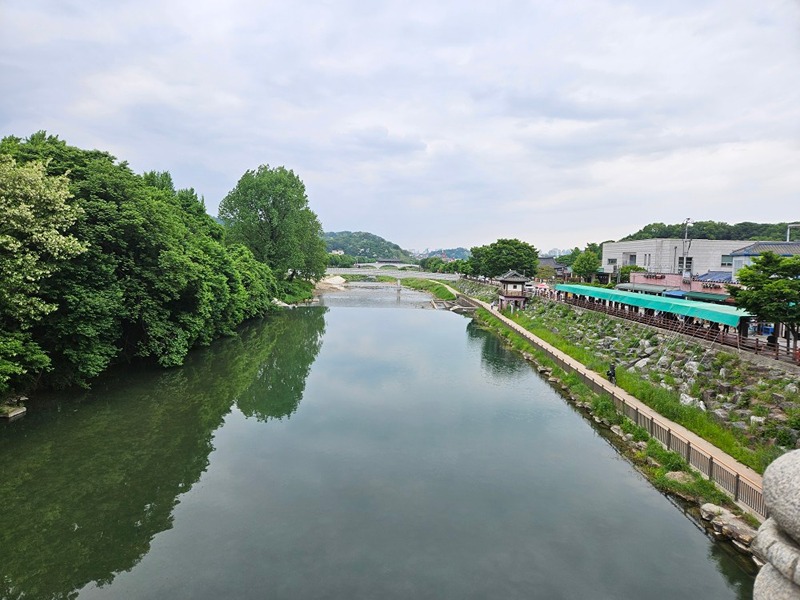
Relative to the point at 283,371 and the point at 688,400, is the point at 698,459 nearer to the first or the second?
the point at 688,400

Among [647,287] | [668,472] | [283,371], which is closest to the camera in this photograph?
[668,472]

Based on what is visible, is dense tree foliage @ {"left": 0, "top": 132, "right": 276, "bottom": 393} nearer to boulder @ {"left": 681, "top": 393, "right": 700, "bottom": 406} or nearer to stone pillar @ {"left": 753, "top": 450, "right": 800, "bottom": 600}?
stone pillar @ {"left": 753, "top": 450, "right": 800, "bottom": 600}

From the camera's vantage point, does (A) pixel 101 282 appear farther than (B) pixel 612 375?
No

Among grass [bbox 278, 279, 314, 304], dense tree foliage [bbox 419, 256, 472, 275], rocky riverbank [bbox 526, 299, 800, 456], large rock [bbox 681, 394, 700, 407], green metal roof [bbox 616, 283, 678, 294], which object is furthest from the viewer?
dense tree foliage [bbox 419, 256, 472, 275]

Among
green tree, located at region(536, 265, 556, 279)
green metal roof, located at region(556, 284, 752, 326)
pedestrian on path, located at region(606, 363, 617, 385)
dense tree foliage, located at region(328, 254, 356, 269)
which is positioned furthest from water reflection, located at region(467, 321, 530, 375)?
dense tree foliage, located at region(328, 254, 356, 269)

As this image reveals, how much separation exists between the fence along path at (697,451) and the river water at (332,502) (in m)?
1.44

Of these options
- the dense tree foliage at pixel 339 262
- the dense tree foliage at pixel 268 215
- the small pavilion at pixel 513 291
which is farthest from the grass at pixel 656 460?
the dense tree foliage at pixel 339 262

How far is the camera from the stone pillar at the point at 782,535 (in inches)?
215

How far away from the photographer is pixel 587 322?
1414 inches

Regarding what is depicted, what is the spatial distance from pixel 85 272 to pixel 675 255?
55035 mm

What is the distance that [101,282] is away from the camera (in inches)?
840

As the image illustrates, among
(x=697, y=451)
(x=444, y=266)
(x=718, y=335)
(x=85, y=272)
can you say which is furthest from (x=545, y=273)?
(x=85, y=272)

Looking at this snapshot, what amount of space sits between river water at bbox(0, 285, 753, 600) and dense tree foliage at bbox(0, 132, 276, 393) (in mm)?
2154

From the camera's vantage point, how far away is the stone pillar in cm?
545
